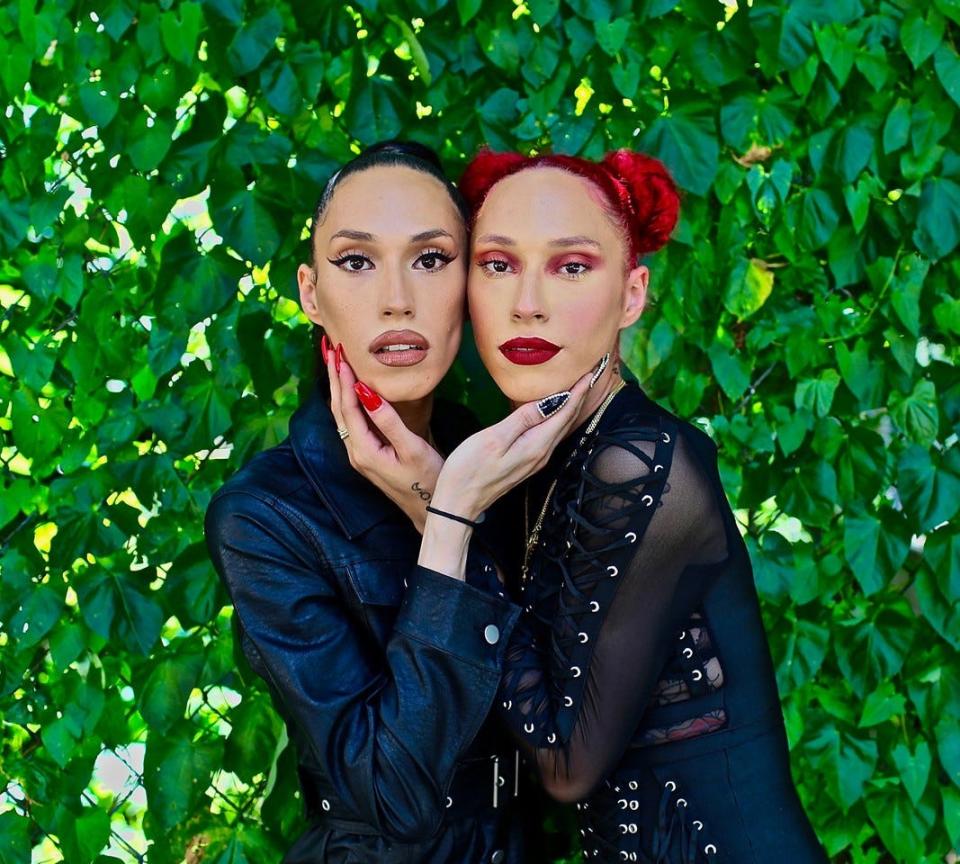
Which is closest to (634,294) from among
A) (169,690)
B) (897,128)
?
(897,128)

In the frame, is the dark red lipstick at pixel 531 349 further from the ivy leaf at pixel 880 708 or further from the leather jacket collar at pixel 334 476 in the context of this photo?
the ivy leaf at pixel 880 708

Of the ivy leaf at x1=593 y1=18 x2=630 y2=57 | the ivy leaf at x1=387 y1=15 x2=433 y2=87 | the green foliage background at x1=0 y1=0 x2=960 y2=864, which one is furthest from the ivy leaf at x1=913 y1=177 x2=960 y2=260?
the ivy leaf at x1=387 y1=15 x2=433 y2=87

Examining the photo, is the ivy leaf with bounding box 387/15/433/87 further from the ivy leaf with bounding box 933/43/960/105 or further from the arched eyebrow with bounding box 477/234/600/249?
the ivy leaf with bounding box 933/43/960/105

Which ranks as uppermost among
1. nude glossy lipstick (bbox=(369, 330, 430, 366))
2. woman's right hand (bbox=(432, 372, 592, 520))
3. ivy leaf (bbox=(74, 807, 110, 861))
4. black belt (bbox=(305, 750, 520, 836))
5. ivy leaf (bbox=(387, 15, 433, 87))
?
ivy leaf (bbox=(387, 15, 433, 87))

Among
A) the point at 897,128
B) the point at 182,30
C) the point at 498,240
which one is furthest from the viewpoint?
the point at 897,128

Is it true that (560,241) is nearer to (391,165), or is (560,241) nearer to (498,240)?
(498,240)

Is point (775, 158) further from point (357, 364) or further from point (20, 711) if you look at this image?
point (20, 711)

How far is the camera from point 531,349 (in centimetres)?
180

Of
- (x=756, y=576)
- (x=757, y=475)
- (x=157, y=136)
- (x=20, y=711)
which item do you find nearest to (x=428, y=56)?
(x=157, y=136)

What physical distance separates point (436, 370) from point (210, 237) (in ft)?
2.66

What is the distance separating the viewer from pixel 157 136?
92.3 inches

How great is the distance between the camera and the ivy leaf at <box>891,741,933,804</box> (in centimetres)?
253

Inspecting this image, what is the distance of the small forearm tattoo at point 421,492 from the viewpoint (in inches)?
72.6

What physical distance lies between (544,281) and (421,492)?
0.36 m
